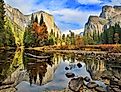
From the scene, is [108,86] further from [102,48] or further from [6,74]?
[102,48]

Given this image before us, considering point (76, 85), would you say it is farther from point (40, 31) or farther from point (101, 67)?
point (40, 31)

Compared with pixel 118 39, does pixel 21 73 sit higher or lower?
lower

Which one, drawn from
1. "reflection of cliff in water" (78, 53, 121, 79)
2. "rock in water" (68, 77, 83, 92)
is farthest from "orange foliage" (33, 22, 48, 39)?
"rock in water" (68, 77, 83, 92)

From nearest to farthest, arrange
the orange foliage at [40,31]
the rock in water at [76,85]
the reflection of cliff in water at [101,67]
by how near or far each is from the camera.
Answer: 1. the rock in water at [76,85]
2. the reflection of cliff in water at [101,67]
3. the orange foliage at [40,31]

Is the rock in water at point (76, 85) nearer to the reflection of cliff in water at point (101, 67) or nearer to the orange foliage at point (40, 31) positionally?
the reflection of cliff in water at point (101, 67)

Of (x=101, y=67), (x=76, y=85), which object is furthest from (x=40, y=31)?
(x=76, y=85)

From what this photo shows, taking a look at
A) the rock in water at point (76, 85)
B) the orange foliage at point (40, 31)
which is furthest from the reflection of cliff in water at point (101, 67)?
the orange foliage at point (40, 31)

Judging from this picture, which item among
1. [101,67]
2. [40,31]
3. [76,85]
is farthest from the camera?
[40,31]

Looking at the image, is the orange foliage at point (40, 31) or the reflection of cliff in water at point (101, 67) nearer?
the reflection of cliff in water at point (101, 67)

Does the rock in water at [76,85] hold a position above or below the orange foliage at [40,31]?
below

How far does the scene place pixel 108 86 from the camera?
67.1 ft

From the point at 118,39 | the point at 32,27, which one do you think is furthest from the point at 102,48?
the point at 32,27

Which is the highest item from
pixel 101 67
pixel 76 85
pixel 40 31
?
pixel 40 31

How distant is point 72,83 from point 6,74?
8527 mm
